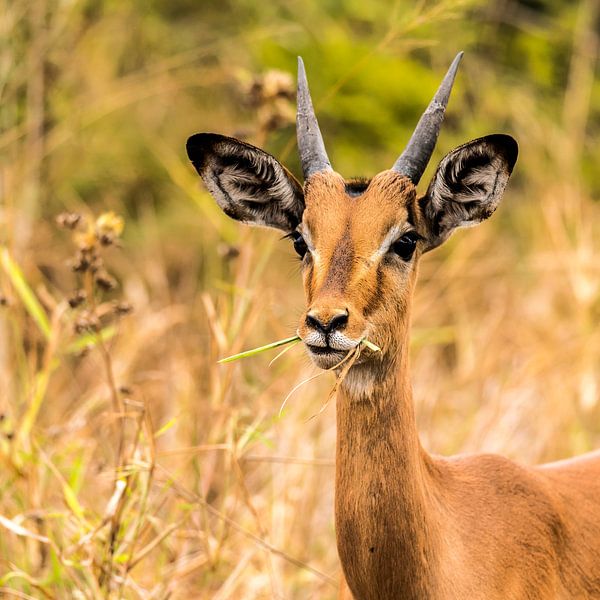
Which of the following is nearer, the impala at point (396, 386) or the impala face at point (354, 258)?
the impala face at point (354, 258)

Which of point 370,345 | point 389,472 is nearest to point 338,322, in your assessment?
point 370,345

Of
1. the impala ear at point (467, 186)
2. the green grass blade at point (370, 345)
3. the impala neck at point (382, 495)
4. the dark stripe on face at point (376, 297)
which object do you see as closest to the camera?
the green grass blade at point (370, 345)

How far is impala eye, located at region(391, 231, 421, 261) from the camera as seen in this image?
13.3ft

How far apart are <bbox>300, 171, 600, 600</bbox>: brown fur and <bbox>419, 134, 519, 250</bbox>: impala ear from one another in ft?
0.40

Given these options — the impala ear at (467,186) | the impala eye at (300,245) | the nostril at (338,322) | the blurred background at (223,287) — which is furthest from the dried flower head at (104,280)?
the nostril at (338,322)

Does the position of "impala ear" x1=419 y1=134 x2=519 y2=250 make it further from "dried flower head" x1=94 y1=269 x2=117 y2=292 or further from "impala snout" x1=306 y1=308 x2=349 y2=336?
"dried flower head" x1=94 y1=269 x2=117 y2=292

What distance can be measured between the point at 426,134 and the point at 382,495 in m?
1.39

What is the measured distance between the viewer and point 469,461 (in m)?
4.57

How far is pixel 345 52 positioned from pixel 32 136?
4.26 metres

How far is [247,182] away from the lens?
4.46 m

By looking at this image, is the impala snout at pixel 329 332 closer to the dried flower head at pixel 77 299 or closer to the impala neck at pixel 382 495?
the impala neck at pixel 382 495

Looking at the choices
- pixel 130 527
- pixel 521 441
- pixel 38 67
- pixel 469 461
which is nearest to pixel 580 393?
pixel 521 441

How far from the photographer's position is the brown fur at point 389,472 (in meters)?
3.96

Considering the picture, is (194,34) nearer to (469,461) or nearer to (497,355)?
(497,355)
